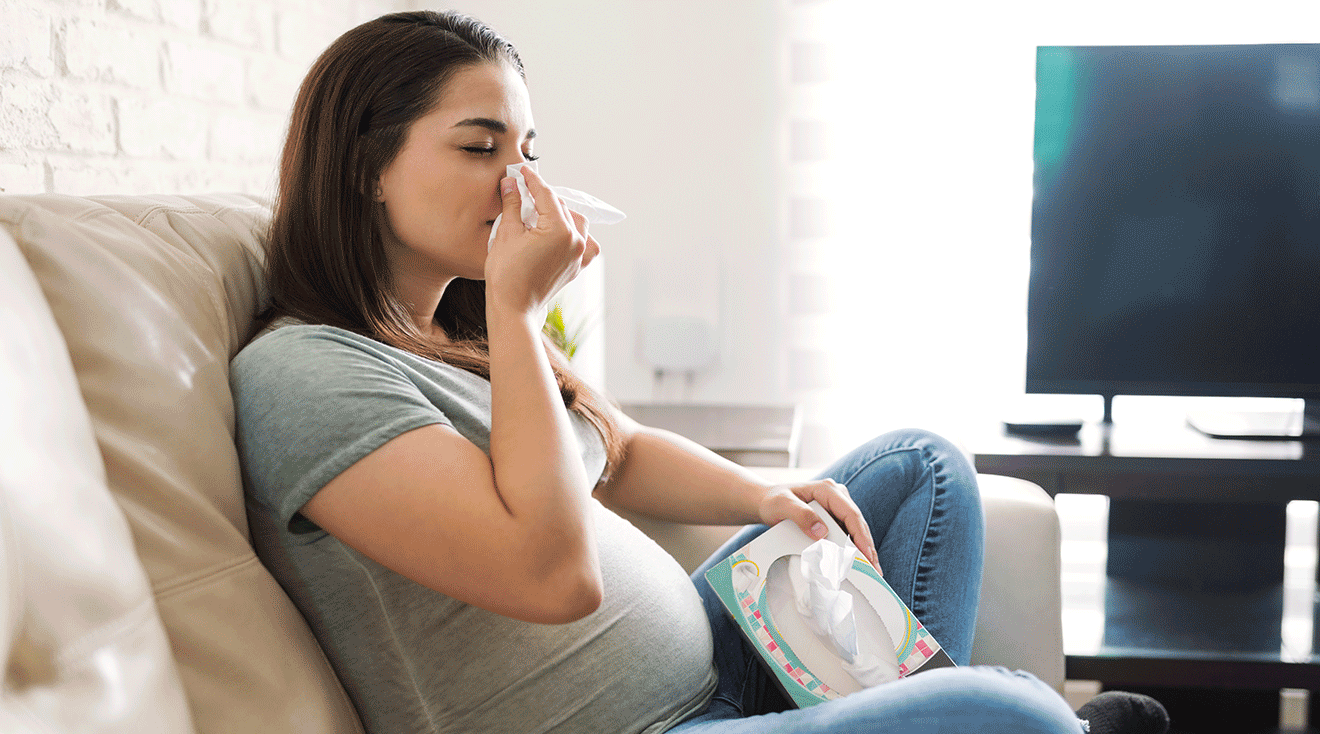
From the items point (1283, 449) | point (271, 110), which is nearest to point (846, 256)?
point (1283, 449)

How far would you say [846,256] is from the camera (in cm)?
239

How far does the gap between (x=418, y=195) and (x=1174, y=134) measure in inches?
58.9

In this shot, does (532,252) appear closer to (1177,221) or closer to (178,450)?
(178,450)

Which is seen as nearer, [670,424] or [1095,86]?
[1095,86]

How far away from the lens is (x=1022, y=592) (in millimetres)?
1228

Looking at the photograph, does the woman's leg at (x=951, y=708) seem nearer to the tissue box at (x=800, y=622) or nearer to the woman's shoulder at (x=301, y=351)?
the tissue box at (x=800, y=622)

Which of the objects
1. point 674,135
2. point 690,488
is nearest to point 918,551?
point 690,488

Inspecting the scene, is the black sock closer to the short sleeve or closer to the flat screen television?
the flat screen television

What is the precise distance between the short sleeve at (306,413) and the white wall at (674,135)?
1.61m

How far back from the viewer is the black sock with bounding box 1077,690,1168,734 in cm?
132

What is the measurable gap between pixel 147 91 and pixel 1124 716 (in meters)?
1.63

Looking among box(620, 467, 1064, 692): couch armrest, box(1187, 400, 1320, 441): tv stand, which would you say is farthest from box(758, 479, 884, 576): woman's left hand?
box(1187, 400, 1320, 441): tv stand

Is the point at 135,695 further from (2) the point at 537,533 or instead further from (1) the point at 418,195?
(1) the point at 418,195

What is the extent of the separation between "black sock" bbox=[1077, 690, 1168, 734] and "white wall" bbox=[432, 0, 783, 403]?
1240mm
